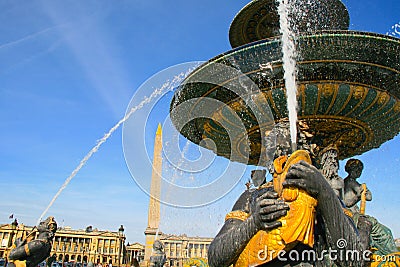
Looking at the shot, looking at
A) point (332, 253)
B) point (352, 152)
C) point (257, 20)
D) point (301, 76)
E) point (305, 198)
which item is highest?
point (257, 20)

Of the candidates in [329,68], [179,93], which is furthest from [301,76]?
[179,93]

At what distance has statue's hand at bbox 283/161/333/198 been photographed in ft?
8.22

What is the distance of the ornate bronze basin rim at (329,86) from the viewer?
535 cm

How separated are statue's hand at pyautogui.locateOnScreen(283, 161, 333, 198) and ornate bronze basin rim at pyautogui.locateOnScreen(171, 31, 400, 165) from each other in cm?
306

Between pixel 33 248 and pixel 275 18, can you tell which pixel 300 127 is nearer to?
pixel 33 248

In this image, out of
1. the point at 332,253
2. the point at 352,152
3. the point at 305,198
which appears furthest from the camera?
the point at 352,152

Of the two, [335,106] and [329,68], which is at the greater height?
[329,68]

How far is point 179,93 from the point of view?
257 inches

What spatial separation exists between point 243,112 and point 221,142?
1.31 meters

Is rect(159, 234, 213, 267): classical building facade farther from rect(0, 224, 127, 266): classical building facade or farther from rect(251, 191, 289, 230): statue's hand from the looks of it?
rect(0, 224, 127, 266): classical building facade

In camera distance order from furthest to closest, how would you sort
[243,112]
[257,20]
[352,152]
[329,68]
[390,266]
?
1. [257,20]
2. [352,152]
3. [243,112]
4. [329,68]
5. [390,266]

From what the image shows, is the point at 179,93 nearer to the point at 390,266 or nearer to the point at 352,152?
the point at 352,152

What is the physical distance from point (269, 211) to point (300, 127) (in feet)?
3.12

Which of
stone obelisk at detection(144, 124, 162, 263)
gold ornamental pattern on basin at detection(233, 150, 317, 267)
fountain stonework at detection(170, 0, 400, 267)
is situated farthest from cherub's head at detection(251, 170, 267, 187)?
stone obelisk at detection(144, 124, 162, 263)
